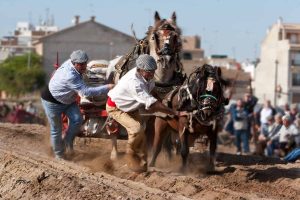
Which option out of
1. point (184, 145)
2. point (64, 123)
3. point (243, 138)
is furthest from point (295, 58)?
point (184, 145)

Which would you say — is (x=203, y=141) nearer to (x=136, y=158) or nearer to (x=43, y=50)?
(x=136, y=158)

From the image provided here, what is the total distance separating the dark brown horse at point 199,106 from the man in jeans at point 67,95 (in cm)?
116

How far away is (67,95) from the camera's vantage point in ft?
42.4

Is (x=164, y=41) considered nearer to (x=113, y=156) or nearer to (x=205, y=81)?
(x=205, y=81)

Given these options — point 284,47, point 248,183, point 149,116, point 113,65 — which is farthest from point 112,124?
point 284,47

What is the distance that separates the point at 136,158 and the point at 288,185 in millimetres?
2348

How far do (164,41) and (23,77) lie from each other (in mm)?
63662

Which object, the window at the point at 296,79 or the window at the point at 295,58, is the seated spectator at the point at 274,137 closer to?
the window at the point at 296,79

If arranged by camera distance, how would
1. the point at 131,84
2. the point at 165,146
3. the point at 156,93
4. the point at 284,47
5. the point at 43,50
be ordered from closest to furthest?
the point at 131,84
the point at 156,93
the point at 165,146
the point at 284,47
the point at 43,50

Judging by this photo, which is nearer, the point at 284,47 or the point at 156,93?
the point at 156,93

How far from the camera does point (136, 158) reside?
469 inches

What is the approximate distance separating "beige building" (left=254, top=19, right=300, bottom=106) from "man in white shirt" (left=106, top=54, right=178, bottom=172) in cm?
5117

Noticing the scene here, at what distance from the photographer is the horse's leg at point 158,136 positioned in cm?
1258

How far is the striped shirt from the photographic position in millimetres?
12336
